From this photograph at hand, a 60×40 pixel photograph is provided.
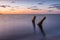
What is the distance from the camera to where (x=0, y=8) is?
21.1 m

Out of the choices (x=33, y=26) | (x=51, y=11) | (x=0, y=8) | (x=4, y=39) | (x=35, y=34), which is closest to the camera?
(x=4, y=39)

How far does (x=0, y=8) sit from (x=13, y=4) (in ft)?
9.77

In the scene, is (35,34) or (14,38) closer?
(14,38)

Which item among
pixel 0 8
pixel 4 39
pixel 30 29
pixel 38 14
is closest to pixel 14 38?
pixel 4 39

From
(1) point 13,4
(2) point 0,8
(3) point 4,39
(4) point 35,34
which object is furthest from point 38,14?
(3) point 4,39

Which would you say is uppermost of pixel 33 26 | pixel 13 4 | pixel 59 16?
pixel 13 4

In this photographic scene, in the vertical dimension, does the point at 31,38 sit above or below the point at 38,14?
below

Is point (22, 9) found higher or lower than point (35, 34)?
higher

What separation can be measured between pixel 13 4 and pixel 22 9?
2.41 meters

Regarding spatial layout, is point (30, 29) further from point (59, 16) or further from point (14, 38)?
point (59, 16)

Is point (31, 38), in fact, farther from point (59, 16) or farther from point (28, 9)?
point (59, 16)

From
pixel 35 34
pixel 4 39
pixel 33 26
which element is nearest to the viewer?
pixel 4 39

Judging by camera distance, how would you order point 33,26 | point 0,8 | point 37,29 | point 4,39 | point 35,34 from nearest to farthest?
point 4,39 → point 35,34 → point 37,29 → point 33,26 → point 0,8

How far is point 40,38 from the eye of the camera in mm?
13312
